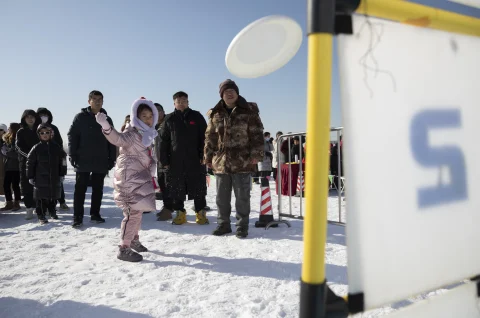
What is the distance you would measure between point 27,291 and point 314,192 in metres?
3.10

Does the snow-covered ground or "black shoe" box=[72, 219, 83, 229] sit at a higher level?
"black shoe" box=[72, 219, 83, 229]

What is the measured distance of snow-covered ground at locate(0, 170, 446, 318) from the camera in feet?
7.93

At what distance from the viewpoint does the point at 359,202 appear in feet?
2.76

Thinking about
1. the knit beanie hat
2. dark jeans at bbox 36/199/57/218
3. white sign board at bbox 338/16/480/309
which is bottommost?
dark jeans at bbox 36/199/57/218

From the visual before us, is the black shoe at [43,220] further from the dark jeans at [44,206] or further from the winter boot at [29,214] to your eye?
the winter boot at [29,214]

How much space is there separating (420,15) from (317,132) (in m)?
0.50

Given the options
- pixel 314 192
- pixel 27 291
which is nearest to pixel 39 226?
pixel 27 291

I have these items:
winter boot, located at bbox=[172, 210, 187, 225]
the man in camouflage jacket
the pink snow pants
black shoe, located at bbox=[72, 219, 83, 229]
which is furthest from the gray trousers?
black shoe, located at bbox=[72, 219, 83, 229]

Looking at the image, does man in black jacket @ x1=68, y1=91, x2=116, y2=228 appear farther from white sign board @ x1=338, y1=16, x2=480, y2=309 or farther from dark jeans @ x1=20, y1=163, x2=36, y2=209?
white sign board @ x1=338, y1=16, x2=480, y2=309

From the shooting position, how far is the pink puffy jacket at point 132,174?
141 inches

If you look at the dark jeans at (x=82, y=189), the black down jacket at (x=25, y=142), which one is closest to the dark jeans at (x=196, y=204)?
the dark jeans at (x=82, y=189)

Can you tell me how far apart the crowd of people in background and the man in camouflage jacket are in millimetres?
15

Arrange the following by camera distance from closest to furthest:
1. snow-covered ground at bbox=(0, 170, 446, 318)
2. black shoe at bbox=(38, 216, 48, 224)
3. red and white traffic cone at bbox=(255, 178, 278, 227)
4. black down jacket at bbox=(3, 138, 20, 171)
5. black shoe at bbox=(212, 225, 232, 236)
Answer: snow-covered ground at bbox=(0, 170, 446, 318) → black shoe at bbox=(212, 225, 232, 236) → red and white traffic cone at bbox=(255, 178, 278, 227) → black shoe at bbox=(38, 216, 48, 224) → black down jacket at bbox=(3, 138, 20, 171)

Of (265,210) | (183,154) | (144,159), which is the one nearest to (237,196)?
(265,210)
